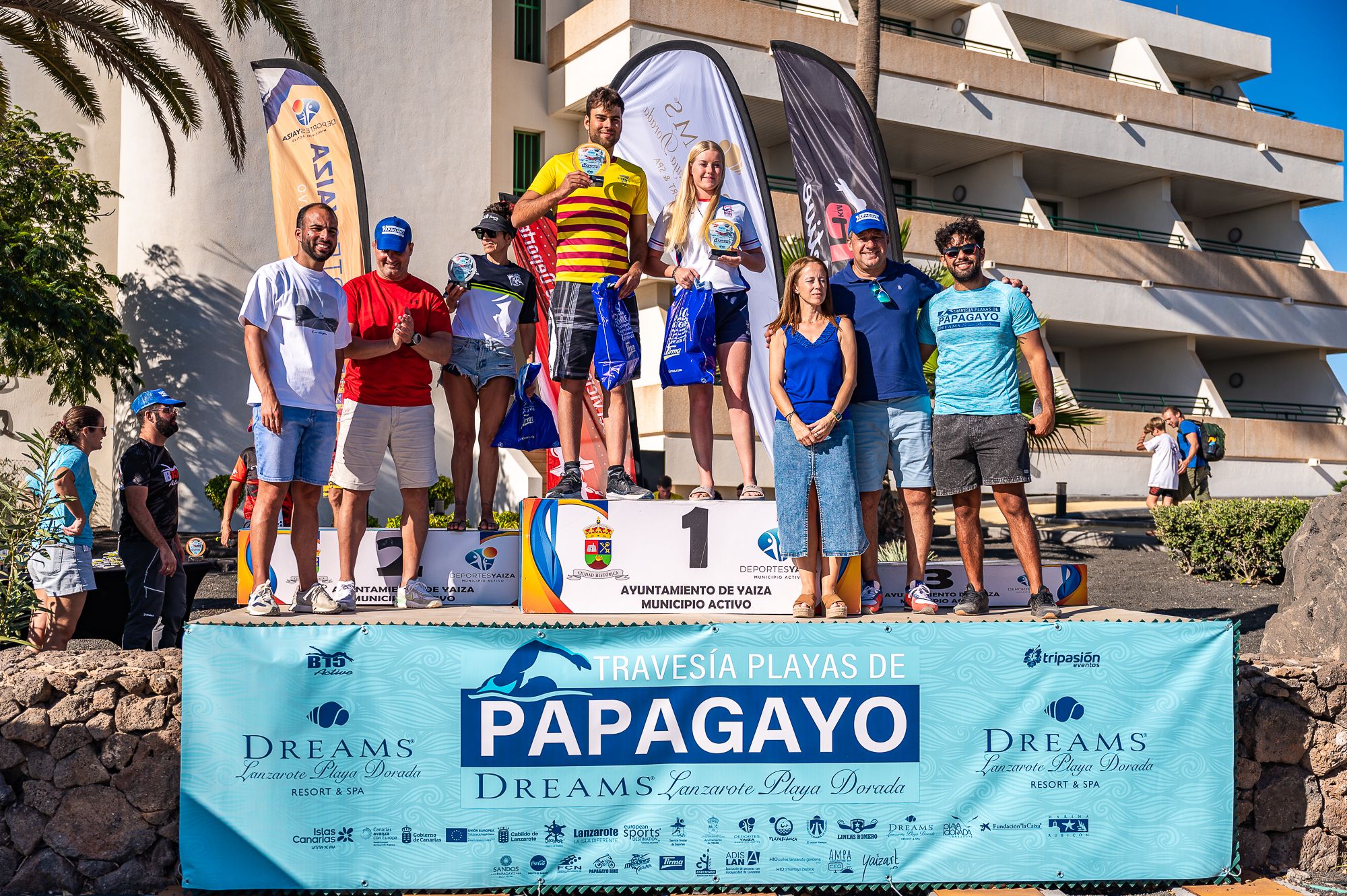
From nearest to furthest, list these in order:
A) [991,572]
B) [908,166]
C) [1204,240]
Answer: [991,572], [908,166], [1204,240]

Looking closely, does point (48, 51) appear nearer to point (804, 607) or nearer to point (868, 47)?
point (868, 47)

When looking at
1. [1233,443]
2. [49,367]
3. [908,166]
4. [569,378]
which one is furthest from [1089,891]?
[1233,443]

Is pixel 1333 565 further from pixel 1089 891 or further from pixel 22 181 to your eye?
pixel 22 181

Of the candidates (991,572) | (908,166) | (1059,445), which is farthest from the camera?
(908,166)

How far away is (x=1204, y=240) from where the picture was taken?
3033cm

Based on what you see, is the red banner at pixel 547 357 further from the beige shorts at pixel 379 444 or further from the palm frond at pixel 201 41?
the palm frond at pixel 201 41

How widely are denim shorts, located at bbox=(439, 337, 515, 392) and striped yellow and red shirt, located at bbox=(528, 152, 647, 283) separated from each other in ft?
2.16

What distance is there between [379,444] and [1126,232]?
82.3 ft

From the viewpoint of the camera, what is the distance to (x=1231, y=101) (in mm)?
29359

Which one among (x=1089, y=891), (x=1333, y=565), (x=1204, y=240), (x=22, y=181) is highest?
(x=1204, y=240)

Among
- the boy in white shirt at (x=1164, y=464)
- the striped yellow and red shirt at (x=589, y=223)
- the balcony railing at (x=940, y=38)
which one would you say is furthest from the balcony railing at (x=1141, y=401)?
the striped yellow and red shirt at (x=589, y=223)

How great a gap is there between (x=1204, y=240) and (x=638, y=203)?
28.4 m

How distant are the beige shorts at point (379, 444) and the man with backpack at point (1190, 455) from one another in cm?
1341

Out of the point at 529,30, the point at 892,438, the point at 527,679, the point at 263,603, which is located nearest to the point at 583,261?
the point at 892,438
